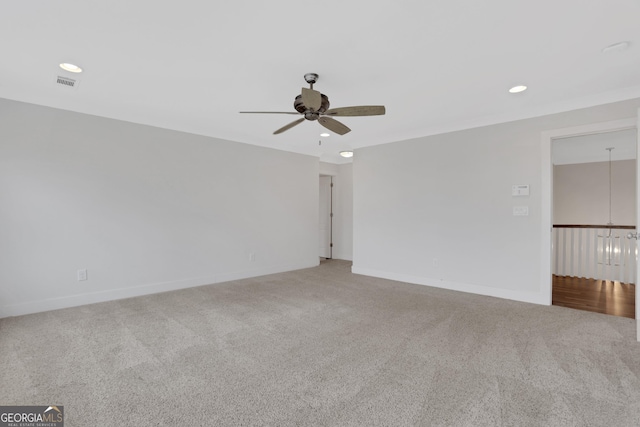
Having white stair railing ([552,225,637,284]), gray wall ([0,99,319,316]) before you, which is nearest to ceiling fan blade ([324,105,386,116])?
gray wall ([0,99,319,316])

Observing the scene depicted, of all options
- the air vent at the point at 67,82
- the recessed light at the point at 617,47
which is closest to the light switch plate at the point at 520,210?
the recessed light at the point at 617,47

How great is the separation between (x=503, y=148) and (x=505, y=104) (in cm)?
64

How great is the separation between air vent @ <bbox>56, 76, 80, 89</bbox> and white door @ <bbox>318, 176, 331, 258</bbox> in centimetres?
513

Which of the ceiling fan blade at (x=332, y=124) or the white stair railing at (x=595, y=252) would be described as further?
the white stair railing at (x=595, y=252)

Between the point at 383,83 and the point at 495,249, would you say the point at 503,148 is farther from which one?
the point at 383,83

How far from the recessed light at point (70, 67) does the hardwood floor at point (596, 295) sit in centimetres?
574

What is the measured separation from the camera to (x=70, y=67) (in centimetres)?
266

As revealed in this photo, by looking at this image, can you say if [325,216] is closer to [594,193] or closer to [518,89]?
[518,89]

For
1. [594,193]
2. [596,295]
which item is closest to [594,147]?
[594,193]

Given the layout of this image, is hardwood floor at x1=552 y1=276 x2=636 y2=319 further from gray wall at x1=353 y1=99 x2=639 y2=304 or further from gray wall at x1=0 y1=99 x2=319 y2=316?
gray wall at x1=0 y1=99 x2=319 y2=316

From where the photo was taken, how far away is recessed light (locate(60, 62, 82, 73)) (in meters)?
2.61

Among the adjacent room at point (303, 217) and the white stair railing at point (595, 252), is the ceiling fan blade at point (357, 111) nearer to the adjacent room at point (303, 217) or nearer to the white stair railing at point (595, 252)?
the adjacent room at point (303, 217)

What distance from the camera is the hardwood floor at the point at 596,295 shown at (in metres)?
3.53

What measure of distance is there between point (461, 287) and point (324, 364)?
291cm
